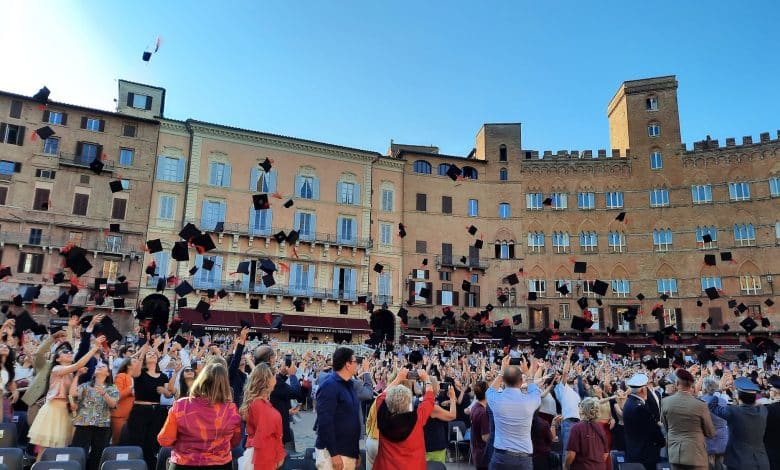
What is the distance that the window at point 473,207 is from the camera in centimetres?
4516

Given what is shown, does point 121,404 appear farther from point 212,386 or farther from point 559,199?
point 559,199

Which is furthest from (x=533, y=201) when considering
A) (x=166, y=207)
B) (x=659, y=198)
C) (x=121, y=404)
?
(x=121, y=404)

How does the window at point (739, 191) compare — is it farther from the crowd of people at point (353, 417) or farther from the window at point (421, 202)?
the crowd of people at point (353, 417)

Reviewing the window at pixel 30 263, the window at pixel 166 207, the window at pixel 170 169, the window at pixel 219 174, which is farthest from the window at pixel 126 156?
the window at pixel 30 263

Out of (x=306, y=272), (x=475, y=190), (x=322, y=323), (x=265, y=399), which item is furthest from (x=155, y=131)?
(x=265, y=399)

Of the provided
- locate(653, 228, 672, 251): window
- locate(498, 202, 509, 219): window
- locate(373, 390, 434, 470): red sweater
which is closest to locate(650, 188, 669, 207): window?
locate(653, 228, 672, 251): window

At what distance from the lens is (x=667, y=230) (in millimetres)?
43750

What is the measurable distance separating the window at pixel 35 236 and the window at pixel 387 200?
2266 centimetres

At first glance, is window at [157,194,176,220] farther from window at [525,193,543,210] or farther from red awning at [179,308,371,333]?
window at [525,193,543,210]

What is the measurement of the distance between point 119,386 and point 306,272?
3296cm

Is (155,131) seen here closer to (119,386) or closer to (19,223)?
(19,223)

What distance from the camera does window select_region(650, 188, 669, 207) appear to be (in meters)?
44.2

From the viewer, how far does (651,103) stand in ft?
151

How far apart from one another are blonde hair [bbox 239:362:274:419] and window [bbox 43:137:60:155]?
37.5m
